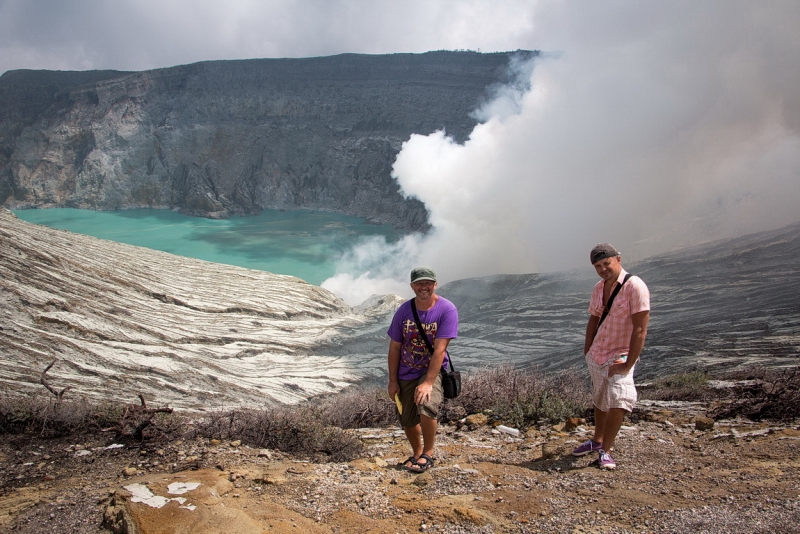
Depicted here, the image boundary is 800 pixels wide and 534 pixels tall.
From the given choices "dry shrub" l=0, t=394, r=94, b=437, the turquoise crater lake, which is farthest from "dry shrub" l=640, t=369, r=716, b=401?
the turquoise crater lake

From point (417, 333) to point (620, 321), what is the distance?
1652 mm

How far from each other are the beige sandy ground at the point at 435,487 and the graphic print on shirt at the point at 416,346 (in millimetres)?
933

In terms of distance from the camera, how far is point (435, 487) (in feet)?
14.5

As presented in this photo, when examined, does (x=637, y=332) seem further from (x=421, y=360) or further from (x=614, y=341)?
(x=421, y=360)

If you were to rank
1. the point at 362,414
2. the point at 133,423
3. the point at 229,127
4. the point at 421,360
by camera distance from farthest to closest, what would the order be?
1. the point at 229,127
2. the point at 362,414
3. the point at 133,423
4. the point at 421,360

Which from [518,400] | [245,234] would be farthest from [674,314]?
[245,234]

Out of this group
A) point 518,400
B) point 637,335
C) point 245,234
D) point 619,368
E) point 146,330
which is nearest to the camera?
point 637,335

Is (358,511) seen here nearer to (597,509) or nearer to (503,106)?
(597,509)

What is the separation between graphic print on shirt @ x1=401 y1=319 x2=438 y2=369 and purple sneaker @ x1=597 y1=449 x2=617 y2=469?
162 centimetres

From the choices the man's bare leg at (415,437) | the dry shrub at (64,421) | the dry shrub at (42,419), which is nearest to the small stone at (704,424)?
the man's bare leg at (415,437)

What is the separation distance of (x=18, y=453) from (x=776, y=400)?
7727 mm

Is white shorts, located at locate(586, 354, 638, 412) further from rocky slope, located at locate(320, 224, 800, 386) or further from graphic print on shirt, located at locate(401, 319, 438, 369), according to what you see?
rocky slope, located at locate(320, 224, 800, 386)

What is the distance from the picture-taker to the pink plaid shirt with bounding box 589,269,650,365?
14.4ft

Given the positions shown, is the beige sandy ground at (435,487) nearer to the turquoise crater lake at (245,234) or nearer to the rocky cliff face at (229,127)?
the turquoise crater lake at (245,234)
